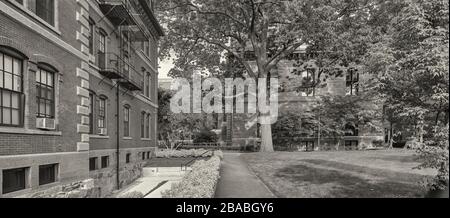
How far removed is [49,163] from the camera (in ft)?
40.2

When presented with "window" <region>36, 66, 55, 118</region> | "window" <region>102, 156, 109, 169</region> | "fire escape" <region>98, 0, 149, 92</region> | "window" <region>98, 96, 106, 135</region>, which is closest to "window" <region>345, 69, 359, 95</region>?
"fire escape" <region>98, 0, 149, 92</region>

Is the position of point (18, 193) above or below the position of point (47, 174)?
below

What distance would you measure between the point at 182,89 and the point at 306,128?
15.2m

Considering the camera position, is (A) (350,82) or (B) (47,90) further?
(A) (350,82)

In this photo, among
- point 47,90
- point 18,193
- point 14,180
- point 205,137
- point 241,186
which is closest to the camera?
point 18,193

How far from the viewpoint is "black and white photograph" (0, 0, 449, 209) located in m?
7.60

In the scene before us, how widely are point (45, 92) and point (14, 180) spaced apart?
3.16 metres

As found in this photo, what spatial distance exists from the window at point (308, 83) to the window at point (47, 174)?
3244 centimetres

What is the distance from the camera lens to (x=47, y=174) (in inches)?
490

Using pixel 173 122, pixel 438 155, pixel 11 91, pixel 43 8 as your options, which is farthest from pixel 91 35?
pixel 173 122

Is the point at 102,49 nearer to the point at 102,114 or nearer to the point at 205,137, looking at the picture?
the point at 102,114

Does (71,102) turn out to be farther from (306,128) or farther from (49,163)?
(306,128)

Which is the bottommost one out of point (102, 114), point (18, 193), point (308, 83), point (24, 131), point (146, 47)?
point (18, 193)

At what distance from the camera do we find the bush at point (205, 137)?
5156 cm
